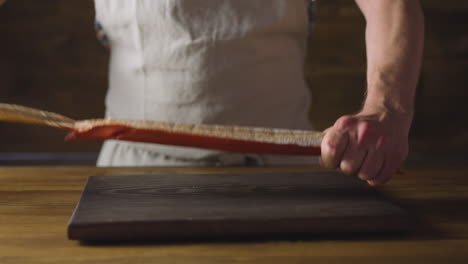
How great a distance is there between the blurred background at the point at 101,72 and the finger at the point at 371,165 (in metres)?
1.21

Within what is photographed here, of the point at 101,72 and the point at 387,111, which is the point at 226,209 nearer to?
the point at 387,111

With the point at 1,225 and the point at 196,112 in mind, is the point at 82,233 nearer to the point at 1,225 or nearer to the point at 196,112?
the point at 1,225

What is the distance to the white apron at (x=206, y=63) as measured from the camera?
39.1 inches

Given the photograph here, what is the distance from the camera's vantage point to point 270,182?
0.72m

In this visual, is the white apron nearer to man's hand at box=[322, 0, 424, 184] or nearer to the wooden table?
man's hand at box=[322, 0, 424, 184]

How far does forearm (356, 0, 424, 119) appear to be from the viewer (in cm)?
73

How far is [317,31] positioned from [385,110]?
1167mm

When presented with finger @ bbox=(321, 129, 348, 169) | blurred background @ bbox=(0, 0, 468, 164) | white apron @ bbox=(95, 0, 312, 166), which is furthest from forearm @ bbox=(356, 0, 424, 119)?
blurred background @ bbox=(0, 0, 468, 164)

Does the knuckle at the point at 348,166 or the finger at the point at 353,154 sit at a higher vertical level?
the finger at the point at 353,154

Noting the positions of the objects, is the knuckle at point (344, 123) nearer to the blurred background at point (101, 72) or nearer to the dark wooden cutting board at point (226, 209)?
the dark wooden cutting board at point (226, 209)

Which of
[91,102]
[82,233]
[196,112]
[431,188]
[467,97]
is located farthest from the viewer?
[467,97]

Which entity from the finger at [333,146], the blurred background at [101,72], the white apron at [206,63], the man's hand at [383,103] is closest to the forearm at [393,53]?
the man's hand at [383,103]

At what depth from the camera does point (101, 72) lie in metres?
1.78

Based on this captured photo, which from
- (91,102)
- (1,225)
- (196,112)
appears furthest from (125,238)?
(91,102)
